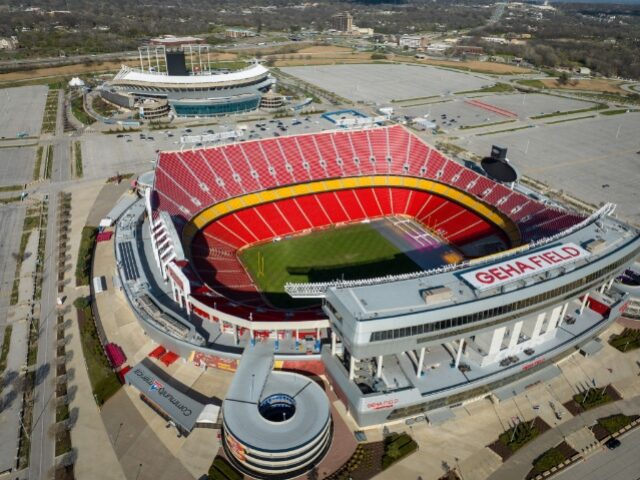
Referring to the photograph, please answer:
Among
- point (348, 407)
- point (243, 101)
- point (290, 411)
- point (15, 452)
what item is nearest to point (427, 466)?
point (348, 407)

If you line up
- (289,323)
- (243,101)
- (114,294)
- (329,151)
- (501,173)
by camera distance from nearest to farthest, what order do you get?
(289,323) → (114,294) → (501,173) → (329,151) → (243,101)

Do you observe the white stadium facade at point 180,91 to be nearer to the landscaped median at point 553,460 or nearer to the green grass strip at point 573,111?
the green grass strip at point 573,111

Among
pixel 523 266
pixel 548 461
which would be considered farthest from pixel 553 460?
pixel 523 266

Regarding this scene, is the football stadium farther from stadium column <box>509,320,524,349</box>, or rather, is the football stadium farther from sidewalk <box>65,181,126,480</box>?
sidewalk <box>65,181,126,480</box>

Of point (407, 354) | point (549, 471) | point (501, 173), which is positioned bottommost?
point (549, 471)

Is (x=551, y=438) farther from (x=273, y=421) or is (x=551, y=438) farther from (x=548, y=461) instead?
(x=273, y=421)

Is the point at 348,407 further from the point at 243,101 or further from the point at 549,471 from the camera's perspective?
the point at 243,101

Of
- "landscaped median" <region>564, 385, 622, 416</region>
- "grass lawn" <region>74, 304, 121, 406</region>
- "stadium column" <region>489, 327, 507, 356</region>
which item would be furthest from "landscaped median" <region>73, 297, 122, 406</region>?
"landscaped median" <region>564, 385, 622, 416</region>
